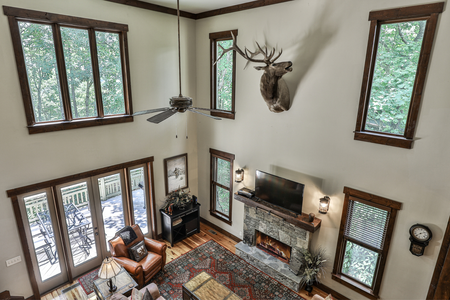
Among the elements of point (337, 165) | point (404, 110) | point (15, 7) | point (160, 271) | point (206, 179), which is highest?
point (15, 7)

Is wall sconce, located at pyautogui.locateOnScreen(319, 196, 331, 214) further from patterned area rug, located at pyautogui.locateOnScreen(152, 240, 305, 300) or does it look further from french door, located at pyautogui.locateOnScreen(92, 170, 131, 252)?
french door, located at pyautogui.locateOnScreen(92, 170, 131, 252)

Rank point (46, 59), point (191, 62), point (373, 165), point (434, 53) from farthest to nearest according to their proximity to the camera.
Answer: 1. point (191, 62)
2. point (46, 59)
3. point (373, 165)
4. point (434, 53)

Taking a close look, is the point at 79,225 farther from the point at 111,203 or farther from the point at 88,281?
the point at 88,281

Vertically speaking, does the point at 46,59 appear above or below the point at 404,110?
above

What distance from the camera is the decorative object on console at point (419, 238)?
154 inches

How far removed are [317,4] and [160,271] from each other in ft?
20.5

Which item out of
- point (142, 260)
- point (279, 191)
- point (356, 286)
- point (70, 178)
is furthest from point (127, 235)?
point (356, 286)

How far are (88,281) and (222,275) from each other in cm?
285

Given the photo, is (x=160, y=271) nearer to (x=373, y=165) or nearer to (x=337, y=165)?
(x=337, y=165)

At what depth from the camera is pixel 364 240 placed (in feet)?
15.2

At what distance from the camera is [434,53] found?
3.54 meters

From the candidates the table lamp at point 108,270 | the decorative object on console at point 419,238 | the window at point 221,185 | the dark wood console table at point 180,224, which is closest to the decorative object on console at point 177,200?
the dark wood console table at point 180,224

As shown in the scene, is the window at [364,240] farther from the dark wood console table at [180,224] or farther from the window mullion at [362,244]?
the dark wood console table at [180,224]

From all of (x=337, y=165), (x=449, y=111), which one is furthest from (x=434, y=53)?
(x=337, y=165)
